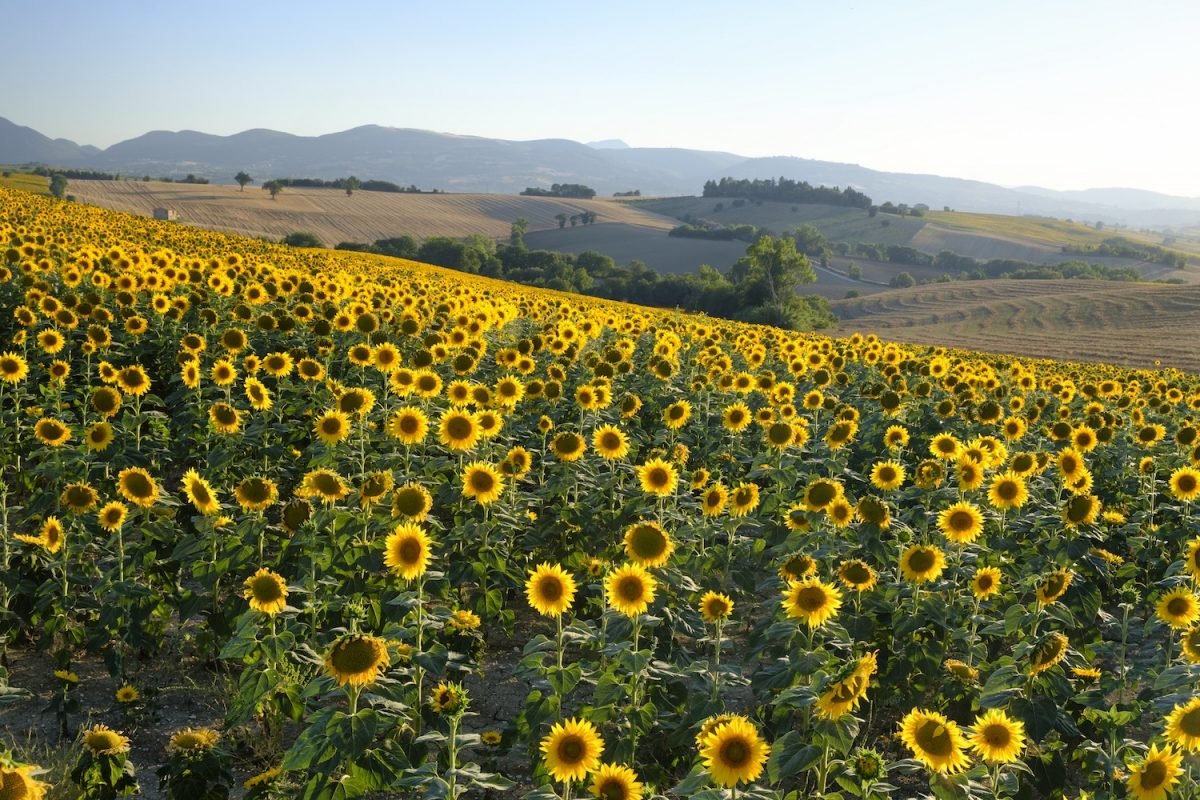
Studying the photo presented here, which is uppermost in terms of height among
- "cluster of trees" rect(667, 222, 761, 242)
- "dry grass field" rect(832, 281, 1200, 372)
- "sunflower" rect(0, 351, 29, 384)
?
"cluster of trees" rect(667, 222, 761, 242)

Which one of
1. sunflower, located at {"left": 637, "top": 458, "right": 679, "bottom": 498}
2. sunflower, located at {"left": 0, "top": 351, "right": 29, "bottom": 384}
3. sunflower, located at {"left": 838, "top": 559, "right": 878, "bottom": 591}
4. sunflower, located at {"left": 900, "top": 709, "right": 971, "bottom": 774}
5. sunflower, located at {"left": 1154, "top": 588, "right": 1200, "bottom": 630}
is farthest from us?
sunflower, located at {"left": 0, "top": 351, "right": 29, "bottom": 384}

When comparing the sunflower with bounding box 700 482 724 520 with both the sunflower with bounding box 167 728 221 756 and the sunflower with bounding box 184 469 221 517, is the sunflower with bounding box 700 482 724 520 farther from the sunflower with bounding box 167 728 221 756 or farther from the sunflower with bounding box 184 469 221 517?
the sunflower with bounding box 167 728 221 756

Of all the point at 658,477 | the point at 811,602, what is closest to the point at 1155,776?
the point at 811,602

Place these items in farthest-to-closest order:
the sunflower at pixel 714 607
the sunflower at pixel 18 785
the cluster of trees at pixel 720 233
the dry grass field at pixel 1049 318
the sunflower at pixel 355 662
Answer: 1. the cluster of trees at pixel 720 233
2. the dry grass field at pixel 1049 318
3. the sunflower at pixel 714 607
4. the sunflower at pixel 355 662
5. the sunflower at pixel 18 785

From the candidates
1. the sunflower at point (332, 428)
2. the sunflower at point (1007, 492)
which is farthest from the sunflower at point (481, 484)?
the sunflower at point (1007, 492)

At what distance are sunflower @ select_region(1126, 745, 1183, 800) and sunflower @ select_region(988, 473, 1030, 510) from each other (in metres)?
3.05

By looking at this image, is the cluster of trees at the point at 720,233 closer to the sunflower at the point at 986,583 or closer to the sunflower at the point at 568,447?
the sunflower at the point at 568,447

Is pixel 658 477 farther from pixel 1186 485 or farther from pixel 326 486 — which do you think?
pixel 1186 485

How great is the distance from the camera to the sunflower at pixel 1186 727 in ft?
11.4

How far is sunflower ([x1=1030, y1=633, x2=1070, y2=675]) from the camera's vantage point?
4.21m

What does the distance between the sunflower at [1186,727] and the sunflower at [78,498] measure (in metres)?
6.18

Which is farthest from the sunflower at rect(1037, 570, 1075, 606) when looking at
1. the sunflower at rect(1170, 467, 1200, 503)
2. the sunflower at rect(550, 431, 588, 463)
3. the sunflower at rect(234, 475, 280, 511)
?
the sunflower at rect(234, 475, 280, 511)

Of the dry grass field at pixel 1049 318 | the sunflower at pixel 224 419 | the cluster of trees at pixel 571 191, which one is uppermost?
the cluster of trees at pixel 571 191

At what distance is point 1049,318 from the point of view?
67438 mm
